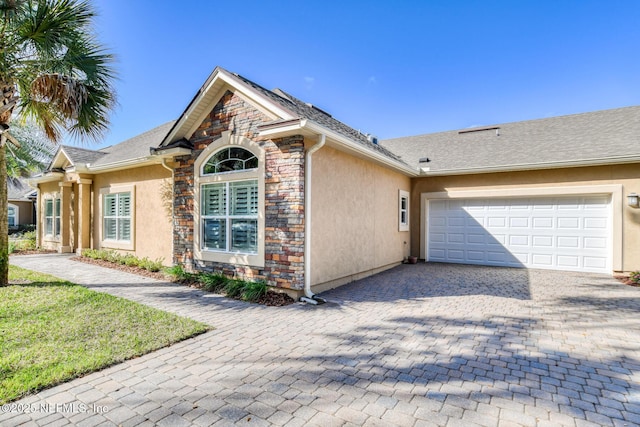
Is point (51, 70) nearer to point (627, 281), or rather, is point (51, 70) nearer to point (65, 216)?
point (65, 216)

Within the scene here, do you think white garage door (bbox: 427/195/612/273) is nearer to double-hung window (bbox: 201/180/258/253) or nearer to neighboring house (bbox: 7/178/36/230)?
double-hung window (bbox: 201/180/258/253)

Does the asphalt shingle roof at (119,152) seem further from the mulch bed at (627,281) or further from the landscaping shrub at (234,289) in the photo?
the mulch bed at (627,281)

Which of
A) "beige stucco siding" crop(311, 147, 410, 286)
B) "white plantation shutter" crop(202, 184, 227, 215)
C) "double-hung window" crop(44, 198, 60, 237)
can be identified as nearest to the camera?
"beige stucco siding" crop(311, 147, 410, 286)

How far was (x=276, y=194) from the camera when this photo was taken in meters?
7.06

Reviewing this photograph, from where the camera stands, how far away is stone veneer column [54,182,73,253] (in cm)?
1380

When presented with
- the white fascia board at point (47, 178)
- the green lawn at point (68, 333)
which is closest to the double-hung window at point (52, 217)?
the white fascia board at point (47, 178)

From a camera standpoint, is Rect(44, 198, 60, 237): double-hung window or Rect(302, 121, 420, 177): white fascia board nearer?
Rect(302, 121, 420, 177): white fascia board

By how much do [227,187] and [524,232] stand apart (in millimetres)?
10184

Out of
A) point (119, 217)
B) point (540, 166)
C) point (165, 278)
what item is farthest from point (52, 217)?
point (540, 166)

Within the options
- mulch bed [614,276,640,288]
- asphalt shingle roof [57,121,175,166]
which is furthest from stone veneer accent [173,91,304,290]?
mulch bed [614,276,640,288]

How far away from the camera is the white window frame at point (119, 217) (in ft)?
36.6

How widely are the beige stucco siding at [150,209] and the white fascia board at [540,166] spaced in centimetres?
942

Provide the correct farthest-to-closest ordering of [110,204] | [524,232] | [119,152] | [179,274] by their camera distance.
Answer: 1. [119,152]
2. [110,204]
3. [524,232]
4. [179,274]

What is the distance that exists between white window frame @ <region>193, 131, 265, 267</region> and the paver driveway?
1.33 meters
